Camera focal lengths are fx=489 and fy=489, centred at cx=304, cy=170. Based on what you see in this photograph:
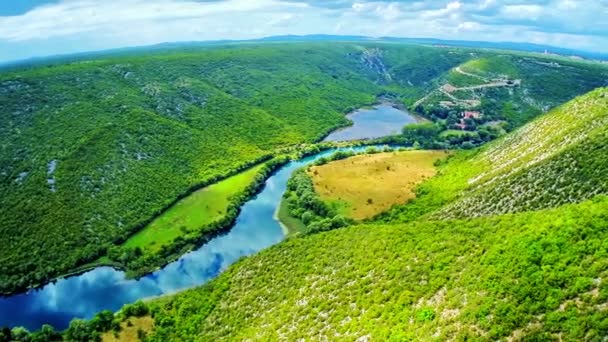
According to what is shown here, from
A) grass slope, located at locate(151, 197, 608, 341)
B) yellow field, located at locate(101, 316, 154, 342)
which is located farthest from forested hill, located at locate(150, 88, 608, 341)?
yellow field, located at locate(101, 316, 154, 342)

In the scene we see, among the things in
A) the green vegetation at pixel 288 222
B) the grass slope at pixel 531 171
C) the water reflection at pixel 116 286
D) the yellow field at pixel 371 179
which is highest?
the grass slope at pixel 531 171

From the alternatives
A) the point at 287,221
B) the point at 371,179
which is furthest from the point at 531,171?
the point at 287,221

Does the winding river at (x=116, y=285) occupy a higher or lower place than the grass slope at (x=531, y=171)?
lower

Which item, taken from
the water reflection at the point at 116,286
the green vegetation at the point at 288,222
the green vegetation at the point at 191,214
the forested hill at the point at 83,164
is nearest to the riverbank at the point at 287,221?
the green vegetation at the point at 288,222

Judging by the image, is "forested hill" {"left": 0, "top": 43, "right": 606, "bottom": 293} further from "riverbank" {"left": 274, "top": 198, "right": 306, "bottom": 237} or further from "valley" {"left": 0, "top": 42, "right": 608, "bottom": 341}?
"riverbank" {"left": 274, "top": 198, "right": 306, "bottom": 237}

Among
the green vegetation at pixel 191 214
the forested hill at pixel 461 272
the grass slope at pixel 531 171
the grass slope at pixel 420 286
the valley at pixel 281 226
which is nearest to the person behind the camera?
the grass slope at pixel 420 286

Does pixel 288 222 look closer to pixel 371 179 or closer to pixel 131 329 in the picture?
pixel 371 179

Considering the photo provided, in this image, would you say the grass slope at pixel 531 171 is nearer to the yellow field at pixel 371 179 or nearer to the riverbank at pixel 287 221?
the yellow field at pixel 371 179
